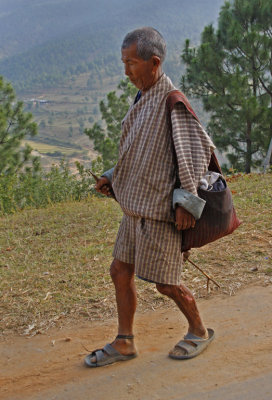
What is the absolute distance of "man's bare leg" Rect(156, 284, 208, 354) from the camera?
2.51 metres

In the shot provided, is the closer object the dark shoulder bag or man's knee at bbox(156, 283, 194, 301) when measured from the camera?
the dark shoulder bag

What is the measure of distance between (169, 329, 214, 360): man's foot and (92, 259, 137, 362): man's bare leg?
246 millimetres

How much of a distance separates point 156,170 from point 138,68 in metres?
0.51

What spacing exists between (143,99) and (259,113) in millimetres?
12267

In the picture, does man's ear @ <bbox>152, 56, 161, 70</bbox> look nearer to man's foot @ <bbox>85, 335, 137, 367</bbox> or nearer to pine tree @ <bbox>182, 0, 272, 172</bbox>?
man's foot @ <bbox>85, 335, 137, 367</bbox>

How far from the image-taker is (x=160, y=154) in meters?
2.37

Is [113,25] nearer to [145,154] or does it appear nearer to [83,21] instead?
[83,21]

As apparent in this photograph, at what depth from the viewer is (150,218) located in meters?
2.40

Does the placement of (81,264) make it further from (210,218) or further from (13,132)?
(13,132)

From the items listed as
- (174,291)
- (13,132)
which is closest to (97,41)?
(13,132)

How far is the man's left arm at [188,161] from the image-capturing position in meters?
2.28

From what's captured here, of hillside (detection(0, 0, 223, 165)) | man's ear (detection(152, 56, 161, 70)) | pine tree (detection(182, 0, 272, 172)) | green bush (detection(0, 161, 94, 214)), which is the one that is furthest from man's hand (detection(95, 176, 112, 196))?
hillside (detection(0, 0, 223, 165))

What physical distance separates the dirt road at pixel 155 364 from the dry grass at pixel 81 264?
0.75ft

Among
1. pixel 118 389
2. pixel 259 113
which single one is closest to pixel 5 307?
pixel 118 389
